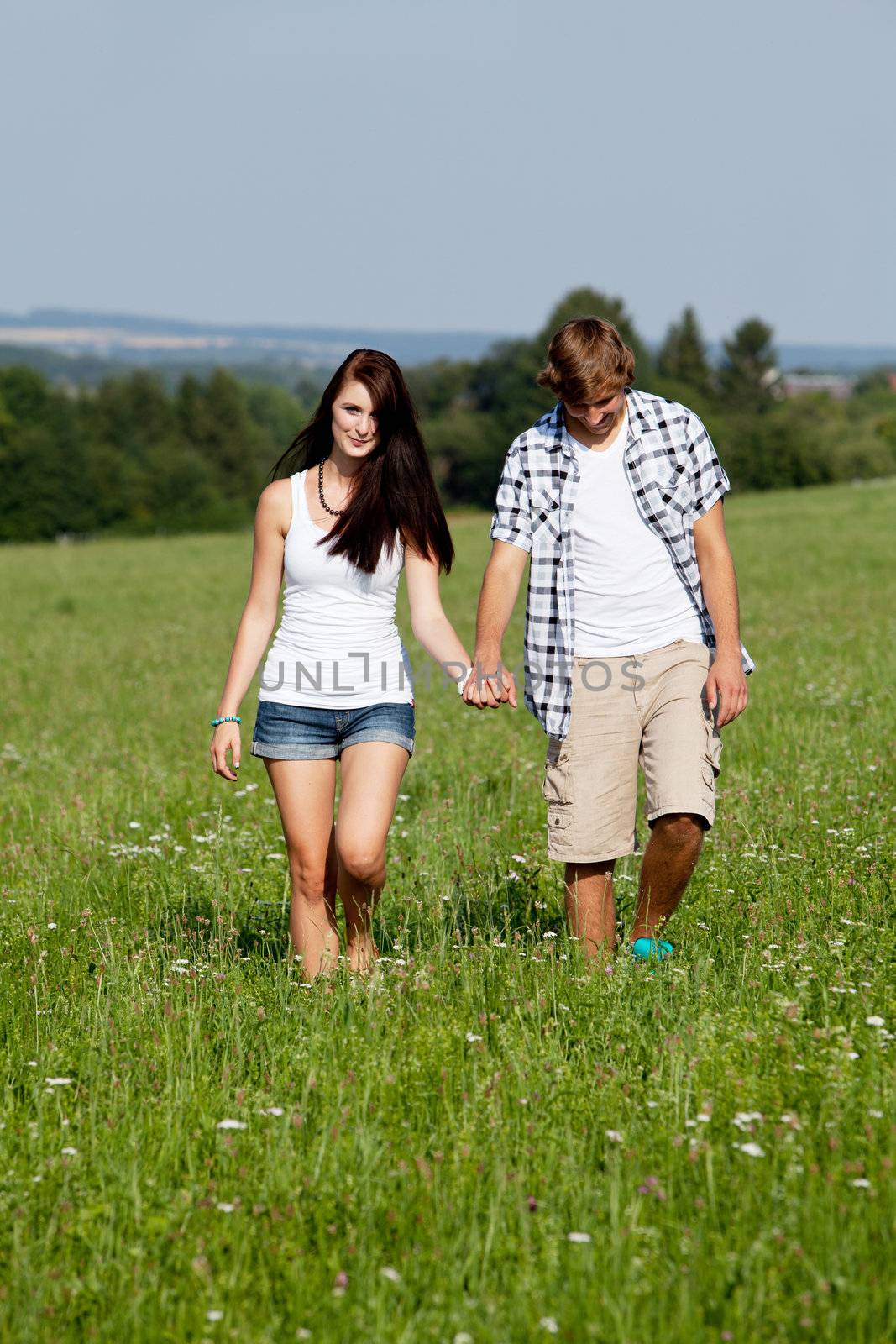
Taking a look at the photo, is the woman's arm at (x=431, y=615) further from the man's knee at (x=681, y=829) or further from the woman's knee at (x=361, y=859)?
the man's knee at (x=681, y=829)

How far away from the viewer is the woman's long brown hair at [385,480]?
16.7ft

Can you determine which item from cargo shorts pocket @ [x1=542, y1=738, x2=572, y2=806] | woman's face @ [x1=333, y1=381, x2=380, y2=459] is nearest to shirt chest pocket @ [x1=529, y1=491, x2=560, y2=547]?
woman's face @ [x1=333, y1=381, x2=380, y2=459]

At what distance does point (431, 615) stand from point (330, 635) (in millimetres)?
412

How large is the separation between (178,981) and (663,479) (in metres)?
2.44

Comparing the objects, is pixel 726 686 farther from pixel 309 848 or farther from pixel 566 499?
pixel 309 848

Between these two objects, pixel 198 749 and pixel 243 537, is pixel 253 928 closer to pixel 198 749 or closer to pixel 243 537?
pixel 198 749

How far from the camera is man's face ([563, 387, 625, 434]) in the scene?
4992 mm

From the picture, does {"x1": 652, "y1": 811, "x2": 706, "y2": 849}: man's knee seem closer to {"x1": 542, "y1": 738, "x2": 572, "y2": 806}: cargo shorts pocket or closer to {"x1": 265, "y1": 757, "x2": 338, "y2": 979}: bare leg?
{"x1": 542, "y1": 738, "x2": 572, "y2": 806}: cargo shorts pocket

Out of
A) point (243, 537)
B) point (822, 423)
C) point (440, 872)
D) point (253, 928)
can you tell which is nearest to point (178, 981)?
point (253, 928)

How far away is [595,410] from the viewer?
501 centimetres

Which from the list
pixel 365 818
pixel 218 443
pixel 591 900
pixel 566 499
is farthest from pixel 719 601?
pixel 218 443

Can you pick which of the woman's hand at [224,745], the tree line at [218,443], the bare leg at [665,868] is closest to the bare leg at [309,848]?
the woman's hand at [224,745]

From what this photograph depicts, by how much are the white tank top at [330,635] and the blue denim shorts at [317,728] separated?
0.10ft

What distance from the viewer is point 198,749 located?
1091cm
